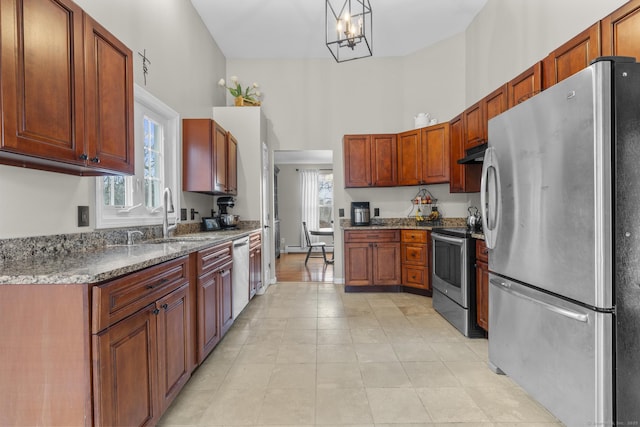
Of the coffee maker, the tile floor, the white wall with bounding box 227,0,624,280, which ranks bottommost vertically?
the tile floor

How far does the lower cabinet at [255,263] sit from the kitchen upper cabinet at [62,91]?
6.38 feet

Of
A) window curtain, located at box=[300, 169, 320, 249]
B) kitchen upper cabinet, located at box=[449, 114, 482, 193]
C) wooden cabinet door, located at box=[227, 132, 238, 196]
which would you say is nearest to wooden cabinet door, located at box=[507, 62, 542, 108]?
kitchen upper cabinet, located at box=[449, 114, 482, 193]

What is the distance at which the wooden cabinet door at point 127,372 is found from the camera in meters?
1.18

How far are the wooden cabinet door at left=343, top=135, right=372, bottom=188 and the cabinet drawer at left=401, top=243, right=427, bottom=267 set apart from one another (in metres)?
1.02

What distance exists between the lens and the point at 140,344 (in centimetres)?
143

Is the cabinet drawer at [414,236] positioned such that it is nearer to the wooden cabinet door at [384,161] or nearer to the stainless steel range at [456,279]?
the stainless steel range at [456,279]

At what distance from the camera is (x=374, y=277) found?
14.3 feet

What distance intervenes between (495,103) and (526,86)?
0.47 m

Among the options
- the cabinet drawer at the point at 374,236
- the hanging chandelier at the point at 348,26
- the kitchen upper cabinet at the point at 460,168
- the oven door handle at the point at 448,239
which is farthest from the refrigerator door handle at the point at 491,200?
the cabinet drawer at the point at 374,236

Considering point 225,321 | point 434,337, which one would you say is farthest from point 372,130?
point 225,321

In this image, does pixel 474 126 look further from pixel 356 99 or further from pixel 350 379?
pixel 350 379

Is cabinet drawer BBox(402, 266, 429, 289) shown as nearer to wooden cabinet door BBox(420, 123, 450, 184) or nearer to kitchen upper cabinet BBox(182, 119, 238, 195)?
wooden cabinet door BBox(420, 123, 450, 184)

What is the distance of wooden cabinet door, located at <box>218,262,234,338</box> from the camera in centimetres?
262

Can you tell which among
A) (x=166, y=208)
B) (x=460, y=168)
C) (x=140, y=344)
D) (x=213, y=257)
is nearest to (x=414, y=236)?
(x=460, y=168)
